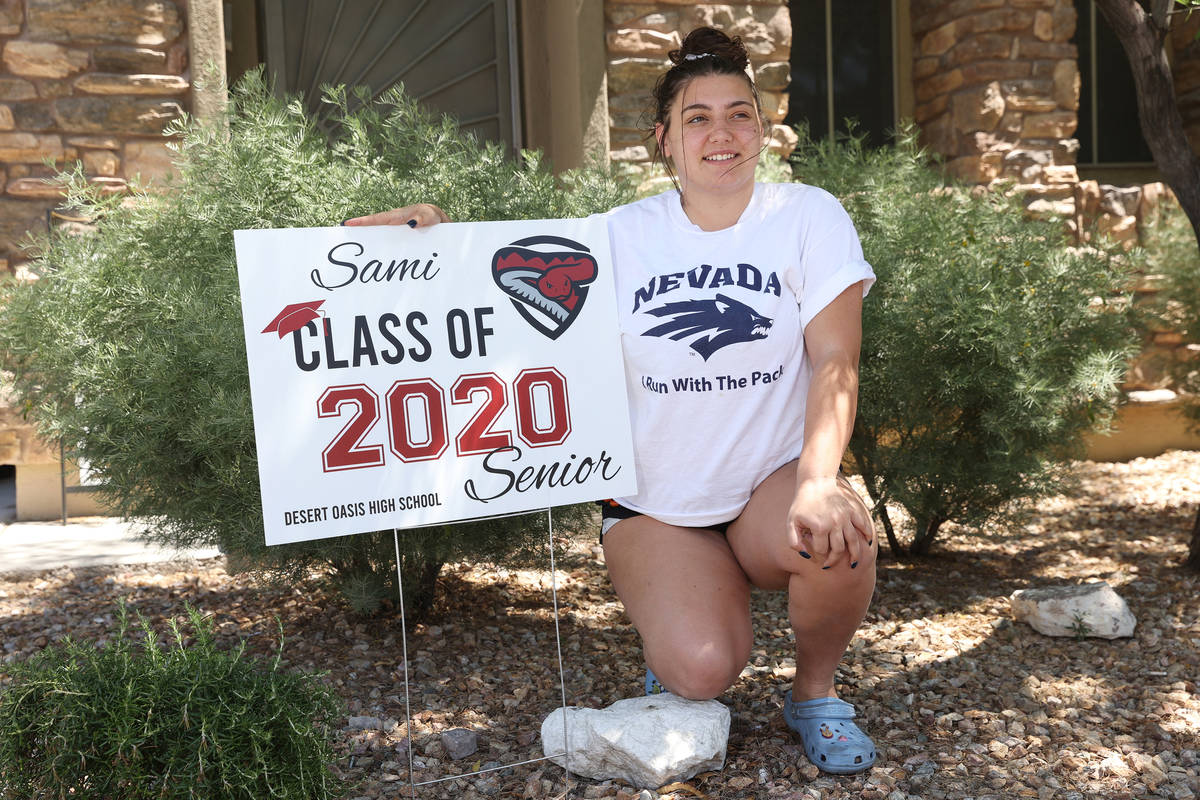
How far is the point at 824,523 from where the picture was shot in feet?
7.13

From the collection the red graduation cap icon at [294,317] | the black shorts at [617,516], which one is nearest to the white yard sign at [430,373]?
the red graduation cap icon at [294,317]

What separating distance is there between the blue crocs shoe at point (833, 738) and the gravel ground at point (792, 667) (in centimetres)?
3

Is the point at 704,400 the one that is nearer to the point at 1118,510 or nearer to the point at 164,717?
the point at 164,717

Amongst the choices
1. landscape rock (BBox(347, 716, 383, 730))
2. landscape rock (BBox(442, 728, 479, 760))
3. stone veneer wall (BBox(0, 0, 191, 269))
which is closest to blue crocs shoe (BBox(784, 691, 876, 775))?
landscape rock (BBox(442, 728, 479, 760))

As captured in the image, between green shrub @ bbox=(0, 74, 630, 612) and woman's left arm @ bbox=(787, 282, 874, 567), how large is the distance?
1.16m

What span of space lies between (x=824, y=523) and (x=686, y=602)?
40 centimetres

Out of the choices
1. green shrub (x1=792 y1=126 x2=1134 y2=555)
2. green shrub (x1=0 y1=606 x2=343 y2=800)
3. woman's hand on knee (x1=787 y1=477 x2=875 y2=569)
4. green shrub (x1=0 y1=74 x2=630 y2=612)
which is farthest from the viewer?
green shrub (x1=792 y1=126 x2=1134 y2=555)

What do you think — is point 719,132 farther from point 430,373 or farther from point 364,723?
point 364,723

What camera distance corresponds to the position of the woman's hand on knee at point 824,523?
2.18m

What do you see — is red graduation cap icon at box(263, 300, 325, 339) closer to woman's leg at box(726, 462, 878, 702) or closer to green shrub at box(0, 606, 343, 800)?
green shrub at box(0, 606, 343, 800)

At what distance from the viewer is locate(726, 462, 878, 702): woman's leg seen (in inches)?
90.6

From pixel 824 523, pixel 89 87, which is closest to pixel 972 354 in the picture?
pixel 824 523

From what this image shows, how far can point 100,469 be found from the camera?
3.20 metres

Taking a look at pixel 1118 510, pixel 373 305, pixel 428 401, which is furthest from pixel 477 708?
pixel 1118 510
